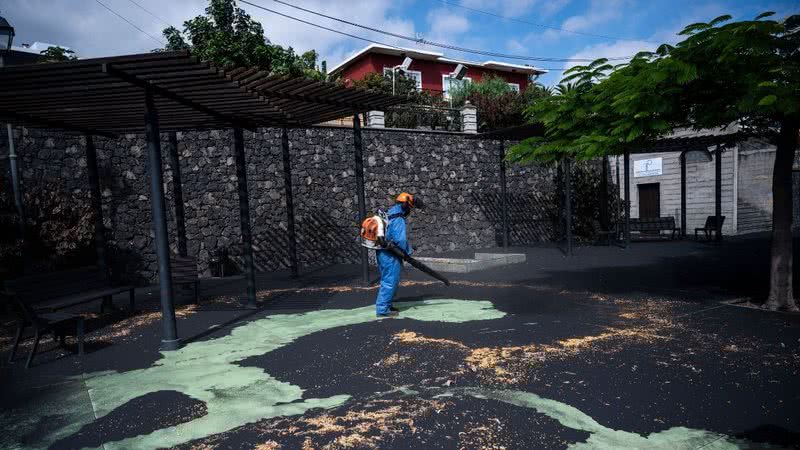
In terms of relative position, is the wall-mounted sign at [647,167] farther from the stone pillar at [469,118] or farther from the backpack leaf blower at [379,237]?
the backpack leaf blower at [379,237]

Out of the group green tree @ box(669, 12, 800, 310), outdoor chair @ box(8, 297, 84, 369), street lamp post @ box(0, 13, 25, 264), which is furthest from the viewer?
street lamp post @ box(0, 13, 25, 264)

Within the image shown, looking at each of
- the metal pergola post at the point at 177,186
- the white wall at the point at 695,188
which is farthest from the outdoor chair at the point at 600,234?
the metal pergola post at the point at 177,186

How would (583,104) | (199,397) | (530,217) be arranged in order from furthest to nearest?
(530,217) < (583,104) < (199,397)

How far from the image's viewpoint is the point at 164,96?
6578 millimetres

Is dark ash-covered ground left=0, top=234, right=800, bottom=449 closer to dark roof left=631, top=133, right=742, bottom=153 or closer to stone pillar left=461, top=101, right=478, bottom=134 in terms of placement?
dark roof left=631, top=133, right=742, bottom=153

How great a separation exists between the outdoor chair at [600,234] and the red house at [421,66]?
1575 cm

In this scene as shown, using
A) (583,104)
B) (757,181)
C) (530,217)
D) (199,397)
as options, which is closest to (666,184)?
(757,181)

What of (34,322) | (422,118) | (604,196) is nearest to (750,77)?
(34,322)

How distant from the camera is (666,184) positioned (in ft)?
75.4

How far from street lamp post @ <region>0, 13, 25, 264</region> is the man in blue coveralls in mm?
6729

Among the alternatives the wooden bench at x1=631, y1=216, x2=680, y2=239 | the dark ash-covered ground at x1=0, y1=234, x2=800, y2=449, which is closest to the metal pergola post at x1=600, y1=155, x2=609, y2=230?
the wooden bench at x1=631, y1=216, x2=680, y2=239

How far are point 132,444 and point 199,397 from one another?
0.92m

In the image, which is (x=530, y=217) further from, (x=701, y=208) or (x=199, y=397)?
(x=199, y=397)

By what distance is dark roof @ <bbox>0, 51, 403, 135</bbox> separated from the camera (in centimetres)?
554
